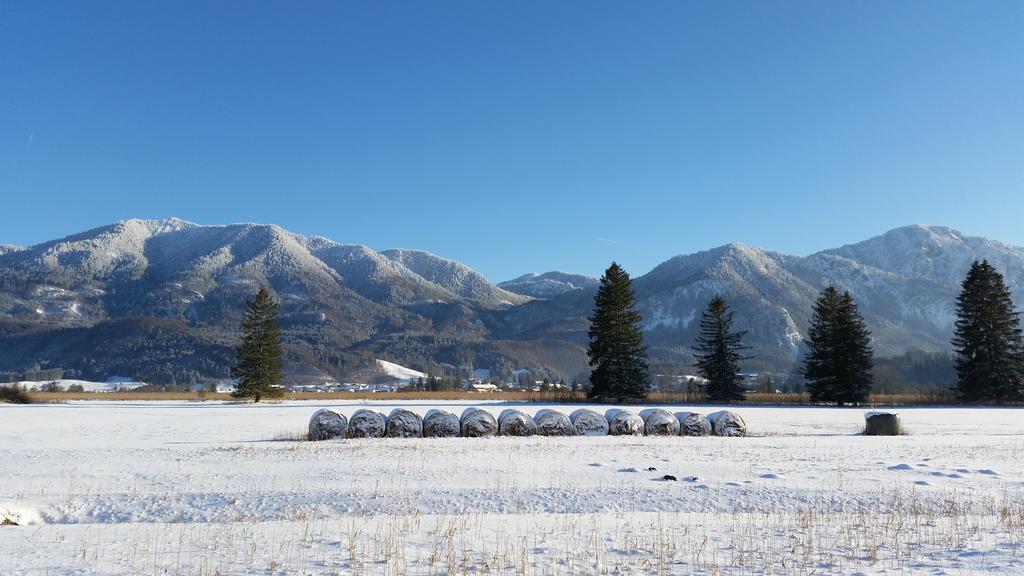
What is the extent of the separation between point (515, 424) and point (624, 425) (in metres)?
5.61

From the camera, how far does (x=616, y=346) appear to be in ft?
227

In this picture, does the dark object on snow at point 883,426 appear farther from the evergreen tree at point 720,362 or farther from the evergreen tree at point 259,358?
the evergreen tree at point 259,358

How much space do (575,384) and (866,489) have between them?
212ft

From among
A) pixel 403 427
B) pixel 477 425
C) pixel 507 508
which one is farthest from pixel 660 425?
pixel 507 508

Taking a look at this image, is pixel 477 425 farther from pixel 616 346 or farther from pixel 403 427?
pixel 616 346

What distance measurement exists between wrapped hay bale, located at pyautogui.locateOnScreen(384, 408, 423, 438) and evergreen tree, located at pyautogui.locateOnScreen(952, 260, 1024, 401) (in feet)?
188

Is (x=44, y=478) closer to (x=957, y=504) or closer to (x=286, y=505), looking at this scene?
(x=286, y=505)

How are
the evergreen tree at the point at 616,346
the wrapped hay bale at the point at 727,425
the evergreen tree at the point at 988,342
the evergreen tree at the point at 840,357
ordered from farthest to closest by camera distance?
1. the evergreen tree at the point at 616,346
2. the evergreen tree at the point at 840,357
3. the evergreen tree at the point at 988,342
4. the wrapped hay bale at the point at 727,425

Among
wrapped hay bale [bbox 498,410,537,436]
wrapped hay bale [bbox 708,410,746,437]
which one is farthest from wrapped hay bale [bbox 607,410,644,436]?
wrapped hay bale [bbox 498,410,537,436]

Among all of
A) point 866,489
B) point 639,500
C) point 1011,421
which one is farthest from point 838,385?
point 639,500

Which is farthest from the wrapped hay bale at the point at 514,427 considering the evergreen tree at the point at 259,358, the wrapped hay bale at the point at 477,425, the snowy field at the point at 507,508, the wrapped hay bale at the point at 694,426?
the evergreen tree at the point at 259,358

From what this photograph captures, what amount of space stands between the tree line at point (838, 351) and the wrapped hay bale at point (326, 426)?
40084mm

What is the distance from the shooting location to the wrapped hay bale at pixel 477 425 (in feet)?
111

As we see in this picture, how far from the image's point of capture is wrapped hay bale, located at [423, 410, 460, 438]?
33250mm
